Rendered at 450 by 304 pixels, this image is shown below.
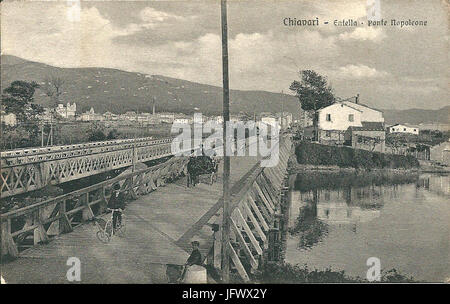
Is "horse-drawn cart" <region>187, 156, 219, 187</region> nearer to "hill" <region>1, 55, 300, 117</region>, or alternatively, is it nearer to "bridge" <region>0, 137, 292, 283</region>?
"bridge" <region>0, 137, 292, 283</region>

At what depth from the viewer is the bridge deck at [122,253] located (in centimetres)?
705

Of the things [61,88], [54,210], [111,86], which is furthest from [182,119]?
[54,210]

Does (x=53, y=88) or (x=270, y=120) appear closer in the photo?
(x=53, y=88)

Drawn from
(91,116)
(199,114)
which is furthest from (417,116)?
(91,116)

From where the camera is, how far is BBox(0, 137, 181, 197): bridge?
12.2 metres

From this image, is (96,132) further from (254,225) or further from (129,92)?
(254,225)

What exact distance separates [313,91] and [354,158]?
240 inches

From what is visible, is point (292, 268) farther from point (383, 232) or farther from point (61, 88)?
point (61, 88)

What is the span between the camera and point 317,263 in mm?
12047

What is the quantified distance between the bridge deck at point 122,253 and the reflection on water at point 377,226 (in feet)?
14.3

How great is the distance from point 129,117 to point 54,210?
11.6 feet

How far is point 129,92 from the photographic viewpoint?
35.9ft

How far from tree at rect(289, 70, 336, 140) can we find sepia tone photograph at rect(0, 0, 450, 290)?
0.07 m

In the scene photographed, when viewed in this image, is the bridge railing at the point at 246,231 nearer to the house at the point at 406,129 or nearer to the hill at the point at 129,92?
the hill at the point at 129,92
